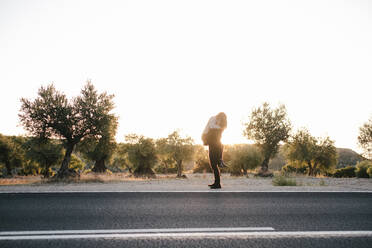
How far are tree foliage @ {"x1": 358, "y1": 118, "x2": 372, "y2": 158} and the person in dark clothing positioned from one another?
108 feet

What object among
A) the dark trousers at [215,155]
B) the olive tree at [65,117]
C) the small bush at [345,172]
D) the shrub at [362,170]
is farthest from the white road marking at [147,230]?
the small bush at [345,172]

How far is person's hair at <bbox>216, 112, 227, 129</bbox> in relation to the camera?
823 cm

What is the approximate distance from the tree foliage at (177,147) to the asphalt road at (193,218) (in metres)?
35.4

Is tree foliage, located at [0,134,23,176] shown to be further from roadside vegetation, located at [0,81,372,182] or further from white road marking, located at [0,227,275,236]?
white road marking, located at [0,227,275,236]

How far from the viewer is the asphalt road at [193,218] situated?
297 cm

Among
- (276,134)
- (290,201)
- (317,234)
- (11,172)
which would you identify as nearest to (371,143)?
(276,134)

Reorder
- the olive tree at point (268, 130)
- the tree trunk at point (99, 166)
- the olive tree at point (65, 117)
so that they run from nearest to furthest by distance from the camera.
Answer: the olive tree at point (65, 117), the olive tree at point (268, 130), the tree trunk at point (99, 166)

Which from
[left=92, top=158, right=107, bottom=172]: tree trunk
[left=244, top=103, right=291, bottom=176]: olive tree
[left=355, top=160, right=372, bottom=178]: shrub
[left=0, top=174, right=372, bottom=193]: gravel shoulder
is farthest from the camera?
[left=92, top=158, right=107, bottom=172]: tree trunk

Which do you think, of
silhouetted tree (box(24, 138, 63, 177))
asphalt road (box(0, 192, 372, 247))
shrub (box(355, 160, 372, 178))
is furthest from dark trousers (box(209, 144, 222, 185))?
shrub (box(355, 160, 372, 178))

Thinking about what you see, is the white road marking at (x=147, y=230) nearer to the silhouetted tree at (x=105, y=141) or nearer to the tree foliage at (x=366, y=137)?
the silhouetted tree at (x=105, y=141)

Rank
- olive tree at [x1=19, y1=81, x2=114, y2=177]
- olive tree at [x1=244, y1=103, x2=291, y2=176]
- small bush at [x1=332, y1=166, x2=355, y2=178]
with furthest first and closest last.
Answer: small bush at [x1=332, y1=166, x2=355, y2=178], olive tree at [x1=244, y1=103, x2=291, y2=176], olive tree at [x1=19, y1=81, x2=114, y2=177]

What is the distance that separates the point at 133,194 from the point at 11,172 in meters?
49.0

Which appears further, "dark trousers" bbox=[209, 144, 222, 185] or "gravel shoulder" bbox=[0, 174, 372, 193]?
"dark trousers" bbox=[209, 144, 222, 185]

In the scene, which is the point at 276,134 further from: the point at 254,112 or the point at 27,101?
the point at 27,101
